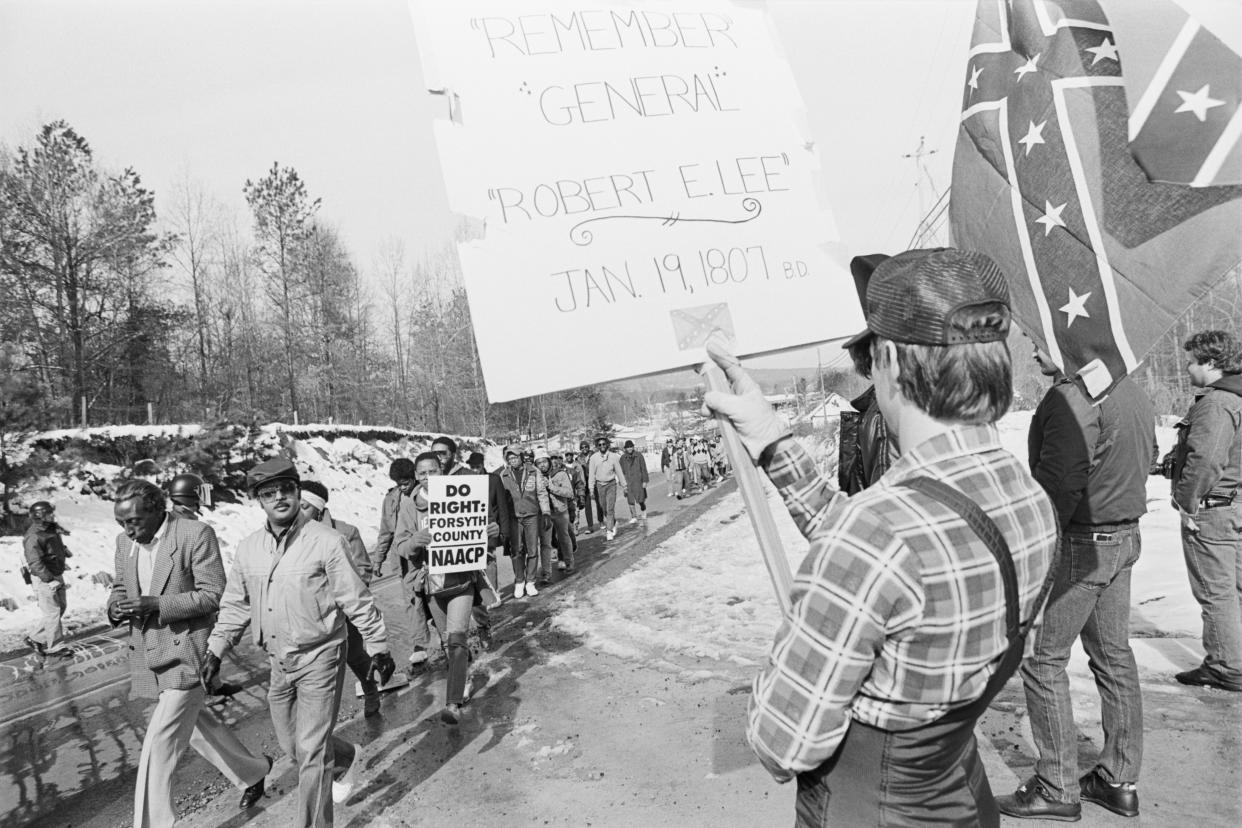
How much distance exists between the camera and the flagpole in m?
1.86

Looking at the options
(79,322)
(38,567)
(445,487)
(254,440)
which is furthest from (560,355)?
(79,322)

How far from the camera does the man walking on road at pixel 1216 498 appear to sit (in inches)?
178

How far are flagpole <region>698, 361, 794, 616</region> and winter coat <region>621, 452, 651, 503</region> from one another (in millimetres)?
15168

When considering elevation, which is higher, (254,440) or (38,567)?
(254,440)

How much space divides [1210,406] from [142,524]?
6.32 meters

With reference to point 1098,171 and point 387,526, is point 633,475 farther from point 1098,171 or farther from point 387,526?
point 1098,171

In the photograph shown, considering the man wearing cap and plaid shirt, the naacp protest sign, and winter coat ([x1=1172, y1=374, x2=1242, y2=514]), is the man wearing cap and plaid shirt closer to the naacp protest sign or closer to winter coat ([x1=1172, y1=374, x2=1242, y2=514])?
winter coat ([x1=1172, y1=374, x2=1242, y2=514])

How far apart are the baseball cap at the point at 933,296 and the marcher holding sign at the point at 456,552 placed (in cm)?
477

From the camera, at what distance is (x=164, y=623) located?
12.8 ft

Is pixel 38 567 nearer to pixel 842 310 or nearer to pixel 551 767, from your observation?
pixel 551 767

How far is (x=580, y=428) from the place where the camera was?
60.3 m

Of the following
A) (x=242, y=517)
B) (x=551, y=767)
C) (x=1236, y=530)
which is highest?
(x=242, y=517)

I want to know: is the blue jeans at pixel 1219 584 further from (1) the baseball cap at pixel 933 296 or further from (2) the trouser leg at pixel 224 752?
(2) the trouser leg at pixel 224 752

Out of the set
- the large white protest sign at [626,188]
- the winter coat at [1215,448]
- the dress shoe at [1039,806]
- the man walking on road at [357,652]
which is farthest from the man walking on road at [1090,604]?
the man walking on road at [357,652]
